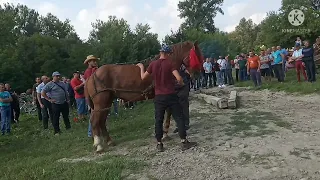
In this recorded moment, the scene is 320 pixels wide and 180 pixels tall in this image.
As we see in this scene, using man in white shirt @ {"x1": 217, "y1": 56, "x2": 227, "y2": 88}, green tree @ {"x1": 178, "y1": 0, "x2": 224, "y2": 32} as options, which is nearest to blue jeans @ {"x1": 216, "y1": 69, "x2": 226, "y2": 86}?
man in white shirt @ {"x1": 217, "y1": 56, "x2": 227, "y2": 88}

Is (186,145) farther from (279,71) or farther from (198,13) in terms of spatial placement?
(198,13)

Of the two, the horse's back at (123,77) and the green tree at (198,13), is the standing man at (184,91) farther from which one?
the green tree at (198,13)

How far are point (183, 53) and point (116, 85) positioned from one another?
1.61m

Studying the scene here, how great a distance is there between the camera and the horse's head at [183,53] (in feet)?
25.5

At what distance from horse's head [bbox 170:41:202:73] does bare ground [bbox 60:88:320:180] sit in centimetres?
154

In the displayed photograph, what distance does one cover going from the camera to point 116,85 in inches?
304

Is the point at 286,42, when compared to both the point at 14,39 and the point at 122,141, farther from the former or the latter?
the point at 14,39

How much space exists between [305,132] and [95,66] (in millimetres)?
4880

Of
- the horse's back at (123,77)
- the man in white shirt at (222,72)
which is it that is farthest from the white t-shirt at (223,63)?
the horse's back at (123,77)

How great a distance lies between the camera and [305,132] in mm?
6895

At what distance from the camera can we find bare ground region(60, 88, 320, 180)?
5.14m

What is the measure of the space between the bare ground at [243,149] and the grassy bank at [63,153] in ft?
1.25

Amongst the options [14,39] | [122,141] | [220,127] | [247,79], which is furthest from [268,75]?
[14,39]

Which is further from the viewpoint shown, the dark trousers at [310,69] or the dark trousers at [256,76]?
the dark trousers at [256,76]
